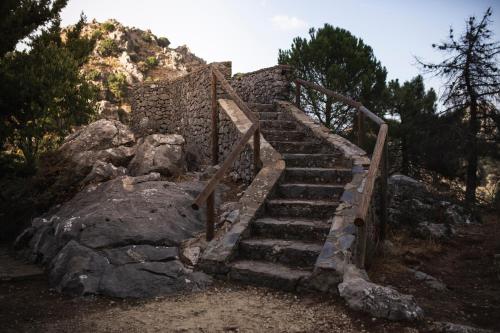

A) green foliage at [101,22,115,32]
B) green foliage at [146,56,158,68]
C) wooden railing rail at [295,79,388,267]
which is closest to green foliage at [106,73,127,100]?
green foliage at [146,56,158,68]

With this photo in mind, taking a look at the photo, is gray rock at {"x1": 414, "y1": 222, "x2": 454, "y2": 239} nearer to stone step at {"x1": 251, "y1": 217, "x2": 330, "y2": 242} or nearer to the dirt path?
stone step at {"x1": 251, "y1": 217, "x2": 330, "y2": 242}

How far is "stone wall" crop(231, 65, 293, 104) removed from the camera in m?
8.84

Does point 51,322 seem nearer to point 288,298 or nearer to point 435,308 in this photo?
point 288,298

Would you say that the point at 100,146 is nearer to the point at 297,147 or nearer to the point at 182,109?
the point at 182,109

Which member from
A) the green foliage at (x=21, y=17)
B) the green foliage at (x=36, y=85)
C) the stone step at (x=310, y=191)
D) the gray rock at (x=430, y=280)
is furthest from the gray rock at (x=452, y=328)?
the green foliage at (x=21, y=17)

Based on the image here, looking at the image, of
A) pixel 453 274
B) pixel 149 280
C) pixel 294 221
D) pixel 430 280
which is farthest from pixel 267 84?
pixel 149 280

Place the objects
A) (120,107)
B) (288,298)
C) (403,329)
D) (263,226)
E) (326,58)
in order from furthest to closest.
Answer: (120,107) → (326,58) → (263,226) → (288,298) → (403,329)

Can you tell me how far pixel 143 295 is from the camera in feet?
11.9

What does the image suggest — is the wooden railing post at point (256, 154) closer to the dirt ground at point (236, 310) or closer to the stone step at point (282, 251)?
the stone step at point (282, 251)

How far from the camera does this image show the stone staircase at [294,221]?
3.90 m

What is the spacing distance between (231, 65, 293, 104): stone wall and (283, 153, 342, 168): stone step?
10.1 ft

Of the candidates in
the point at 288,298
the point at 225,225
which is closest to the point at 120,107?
the point at 225,225

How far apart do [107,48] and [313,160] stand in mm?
31849

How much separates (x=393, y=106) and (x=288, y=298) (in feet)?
37.5
